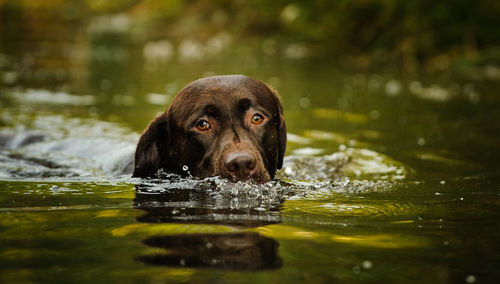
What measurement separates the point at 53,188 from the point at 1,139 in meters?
3.17

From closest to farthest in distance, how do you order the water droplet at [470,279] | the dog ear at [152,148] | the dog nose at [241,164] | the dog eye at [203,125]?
the water droplet at [470,279] < the dog nose at [241,164] < the dog eye at [203,125] < the dog ear at [152,148]

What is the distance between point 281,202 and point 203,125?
97cm

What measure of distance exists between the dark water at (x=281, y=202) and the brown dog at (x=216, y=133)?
0.53 ft

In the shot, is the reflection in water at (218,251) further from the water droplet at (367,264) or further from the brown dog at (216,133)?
the brown dog at (216,133)

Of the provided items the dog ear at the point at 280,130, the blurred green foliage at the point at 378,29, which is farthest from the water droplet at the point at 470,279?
the blurred green foliage at the point at 378,29

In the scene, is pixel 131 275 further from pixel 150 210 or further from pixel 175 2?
→ pixel 175 2

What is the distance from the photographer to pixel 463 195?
4.67 metres

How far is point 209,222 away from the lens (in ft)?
11.3

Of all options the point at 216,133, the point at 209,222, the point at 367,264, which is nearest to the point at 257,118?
the point at 216,133

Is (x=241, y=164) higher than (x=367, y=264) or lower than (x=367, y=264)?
higher

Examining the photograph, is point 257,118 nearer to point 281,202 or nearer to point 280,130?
point 280,130

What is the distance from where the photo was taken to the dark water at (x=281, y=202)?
2.69 metres

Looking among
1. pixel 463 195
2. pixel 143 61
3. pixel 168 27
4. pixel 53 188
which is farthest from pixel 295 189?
pixel 168 27

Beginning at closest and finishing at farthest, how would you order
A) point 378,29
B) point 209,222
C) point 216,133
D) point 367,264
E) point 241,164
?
point 367,264
point 209,222
point 241,164
point 216,133
point 378,29
